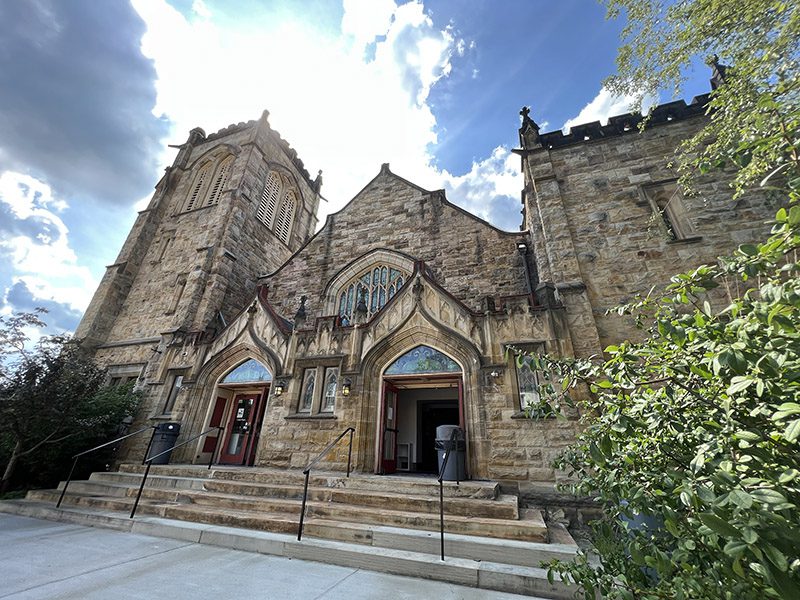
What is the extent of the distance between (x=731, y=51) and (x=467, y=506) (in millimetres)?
8654

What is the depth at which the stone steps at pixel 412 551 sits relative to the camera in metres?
3.16

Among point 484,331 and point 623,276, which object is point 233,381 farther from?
point 623,276

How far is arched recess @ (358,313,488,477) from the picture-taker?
636 cm

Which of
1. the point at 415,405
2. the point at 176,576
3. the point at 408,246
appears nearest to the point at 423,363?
the point at 415,405

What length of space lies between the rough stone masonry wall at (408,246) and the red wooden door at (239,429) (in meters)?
3.05

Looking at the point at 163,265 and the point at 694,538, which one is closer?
the point at 694,538

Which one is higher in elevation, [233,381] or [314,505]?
[233,381]

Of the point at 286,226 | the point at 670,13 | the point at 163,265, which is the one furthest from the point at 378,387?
the point at 286,226

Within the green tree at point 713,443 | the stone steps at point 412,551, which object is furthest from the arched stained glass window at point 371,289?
the green tree at point 713,443

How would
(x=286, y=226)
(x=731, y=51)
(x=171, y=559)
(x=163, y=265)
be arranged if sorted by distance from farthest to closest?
(x=286, y=226)
(x=163, y=265)
(x=731, y=51)
(x=171, y=559)

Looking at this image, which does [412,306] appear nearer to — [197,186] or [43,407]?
[43,407]

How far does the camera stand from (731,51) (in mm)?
5445

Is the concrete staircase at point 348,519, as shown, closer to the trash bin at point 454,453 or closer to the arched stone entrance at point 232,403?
the trash bin at point 454,453

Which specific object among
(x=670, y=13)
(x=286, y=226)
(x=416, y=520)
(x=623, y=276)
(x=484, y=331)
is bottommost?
(x=416, y=520)
